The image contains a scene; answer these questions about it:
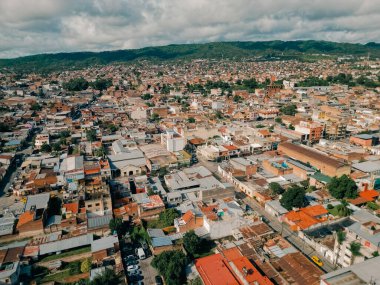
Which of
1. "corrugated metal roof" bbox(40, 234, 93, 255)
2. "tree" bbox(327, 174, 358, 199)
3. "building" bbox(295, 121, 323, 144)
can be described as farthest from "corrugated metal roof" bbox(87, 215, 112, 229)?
"building" bbox(295, 121, 323, 144)

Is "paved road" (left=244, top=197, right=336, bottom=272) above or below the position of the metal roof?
below

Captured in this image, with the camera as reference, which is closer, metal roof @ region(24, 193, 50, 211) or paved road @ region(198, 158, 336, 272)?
paved road @ region(198, 158, 336, 272)

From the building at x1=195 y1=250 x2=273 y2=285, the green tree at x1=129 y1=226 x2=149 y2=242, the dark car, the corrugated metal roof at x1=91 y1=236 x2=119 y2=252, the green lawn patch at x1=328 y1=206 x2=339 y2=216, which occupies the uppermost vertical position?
the building at x1=195 y1=250 x2=273 y2=285

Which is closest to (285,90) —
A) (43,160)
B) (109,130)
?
(109,130)

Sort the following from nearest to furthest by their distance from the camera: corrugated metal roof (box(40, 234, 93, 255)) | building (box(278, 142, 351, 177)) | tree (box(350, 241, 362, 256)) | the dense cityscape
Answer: tree (box(350, 241, 362, 256))
the dense cityscape
corrugated metal roof (box(40, 234, 93, 255))
building (box(278, 142, 351, 177))

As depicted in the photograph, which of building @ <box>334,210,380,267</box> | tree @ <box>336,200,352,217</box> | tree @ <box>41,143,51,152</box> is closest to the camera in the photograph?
building @ <box>334,210,380,267</box>

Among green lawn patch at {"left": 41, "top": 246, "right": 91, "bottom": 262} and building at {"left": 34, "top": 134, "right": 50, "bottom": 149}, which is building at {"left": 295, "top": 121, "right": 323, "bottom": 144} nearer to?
green lawn patch at {"left": 41, "top": 246, "right": 91, "bottom": 262}

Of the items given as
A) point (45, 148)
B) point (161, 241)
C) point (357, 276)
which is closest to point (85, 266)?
point (161, 241)
